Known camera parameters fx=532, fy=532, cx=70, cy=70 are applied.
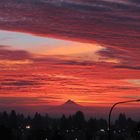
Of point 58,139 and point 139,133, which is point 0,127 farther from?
point 139,133

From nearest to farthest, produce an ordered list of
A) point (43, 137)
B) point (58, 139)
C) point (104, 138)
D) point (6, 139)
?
point (6, 139), point (58, 139), point (43, 137), point (104, 138)

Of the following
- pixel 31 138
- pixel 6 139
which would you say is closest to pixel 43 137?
pixel 31 138

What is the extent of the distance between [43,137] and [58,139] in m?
23.6

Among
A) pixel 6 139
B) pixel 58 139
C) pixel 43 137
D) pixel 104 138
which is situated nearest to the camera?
pixel 6 139

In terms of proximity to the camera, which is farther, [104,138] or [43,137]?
[104,138]

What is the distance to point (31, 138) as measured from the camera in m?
135

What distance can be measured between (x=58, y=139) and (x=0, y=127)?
479 inches

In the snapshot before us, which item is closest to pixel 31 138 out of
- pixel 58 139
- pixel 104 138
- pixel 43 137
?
pixel 43 137

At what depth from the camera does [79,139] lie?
588 ft

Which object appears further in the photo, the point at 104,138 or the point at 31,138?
the point at 104,138

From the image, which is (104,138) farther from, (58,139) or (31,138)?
(58,139)

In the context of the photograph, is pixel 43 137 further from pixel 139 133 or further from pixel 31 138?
pixel 139 133

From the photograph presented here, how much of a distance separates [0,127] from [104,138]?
68.0 metres

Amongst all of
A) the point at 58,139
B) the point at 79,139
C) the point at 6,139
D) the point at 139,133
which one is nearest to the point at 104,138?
the point at 79,139
